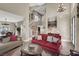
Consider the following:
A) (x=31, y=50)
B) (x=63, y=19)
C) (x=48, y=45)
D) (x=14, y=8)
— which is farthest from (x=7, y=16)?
(x=63, y=19)

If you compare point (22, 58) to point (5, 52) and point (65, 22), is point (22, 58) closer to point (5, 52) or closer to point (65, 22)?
point (5, 52)

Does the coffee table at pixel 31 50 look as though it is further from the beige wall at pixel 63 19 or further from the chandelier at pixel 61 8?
the chandelier at pixel 61 8

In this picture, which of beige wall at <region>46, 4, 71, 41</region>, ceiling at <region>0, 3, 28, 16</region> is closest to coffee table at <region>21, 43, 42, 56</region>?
beige wall at <region>46, 4, 71, 41</region>

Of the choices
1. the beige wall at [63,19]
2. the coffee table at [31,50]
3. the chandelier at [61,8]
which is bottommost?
the coffee table at [31,50]

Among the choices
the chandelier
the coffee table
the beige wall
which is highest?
the chandelier

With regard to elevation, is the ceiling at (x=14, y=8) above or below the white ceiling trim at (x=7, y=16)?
above

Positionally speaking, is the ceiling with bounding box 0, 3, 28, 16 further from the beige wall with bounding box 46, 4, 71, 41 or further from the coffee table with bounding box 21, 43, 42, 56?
the coffee table with bounding box 21, 43, 42, 56

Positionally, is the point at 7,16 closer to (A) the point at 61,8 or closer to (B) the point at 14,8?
(B) the point at 14,8

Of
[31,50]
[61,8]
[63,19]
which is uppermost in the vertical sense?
[61,8]

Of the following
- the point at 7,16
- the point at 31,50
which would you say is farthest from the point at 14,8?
the point at 31,50

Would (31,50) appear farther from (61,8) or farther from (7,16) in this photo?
(61,8)

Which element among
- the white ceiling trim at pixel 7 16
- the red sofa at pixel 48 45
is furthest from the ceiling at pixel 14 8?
the red sofa at pixel 48 45

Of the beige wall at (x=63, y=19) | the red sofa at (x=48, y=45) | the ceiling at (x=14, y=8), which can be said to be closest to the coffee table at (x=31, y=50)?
the red sofa at (x=48, y=45)

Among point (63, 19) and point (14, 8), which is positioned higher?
Result: point (14, 8)
